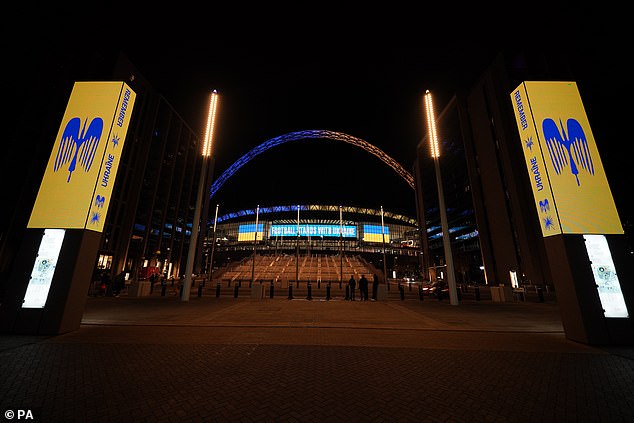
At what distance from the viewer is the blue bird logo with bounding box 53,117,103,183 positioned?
29.8 feet

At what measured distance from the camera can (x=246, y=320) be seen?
1066 centimetres

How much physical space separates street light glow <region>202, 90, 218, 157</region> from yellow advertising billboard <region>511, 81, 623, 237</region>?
1787 centimetres

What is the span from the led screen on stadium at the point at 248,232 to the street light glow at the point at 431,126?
6792 centimetres

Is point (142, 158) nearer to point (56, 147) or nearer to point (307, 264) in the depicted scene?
point (307, 264)

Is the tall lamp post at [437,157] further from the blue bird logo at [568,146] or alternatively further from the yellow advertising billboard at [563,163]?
the blue bird logo at [568,146]

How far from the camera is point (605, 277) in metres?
7.81

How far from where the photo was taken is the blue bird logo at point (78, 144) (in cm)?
908

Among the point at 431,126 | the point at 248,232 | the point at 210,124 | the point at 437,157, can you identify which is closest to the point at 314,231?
the point at 248,232

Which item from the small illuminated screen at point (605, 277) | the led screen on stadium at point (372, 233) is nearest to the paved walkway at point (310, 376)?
the small illuminated screen at point (605, 277)

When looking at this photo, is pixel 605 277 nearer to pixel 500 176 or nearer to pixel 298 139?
pixel 500 176

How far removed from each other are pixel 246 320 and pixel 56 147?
Answer: 10.00 m

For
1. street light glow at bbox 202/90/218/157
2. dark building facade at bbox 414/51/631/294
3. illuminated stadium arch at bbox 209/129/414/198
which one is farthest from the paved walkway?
illuminated stadium arch at bbox 209/129/414/198

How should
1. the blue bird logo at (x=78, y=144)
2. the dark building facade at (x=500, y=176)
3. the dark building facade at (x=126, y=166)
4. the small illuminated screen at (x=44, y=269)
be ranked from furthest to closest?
the dark building facade at (x=500, y=176) → the dark building facade at (x=126, y=166) → the blue bird logo at (x=78, y=144) → the small illuminated screen at (x=44, y=269)

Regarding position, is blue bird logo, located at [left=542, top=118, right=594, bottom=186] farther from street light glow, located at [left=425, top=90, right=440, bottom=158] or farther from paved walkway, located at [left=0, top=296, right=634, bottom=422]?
street light glow, located at [left=425, top=90, right=440, bottom=158]
